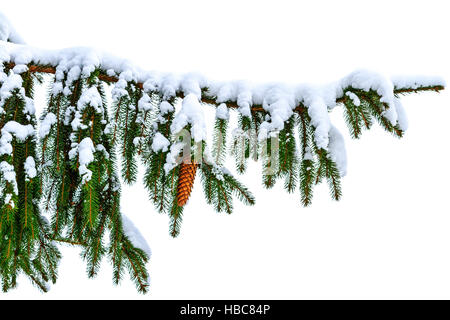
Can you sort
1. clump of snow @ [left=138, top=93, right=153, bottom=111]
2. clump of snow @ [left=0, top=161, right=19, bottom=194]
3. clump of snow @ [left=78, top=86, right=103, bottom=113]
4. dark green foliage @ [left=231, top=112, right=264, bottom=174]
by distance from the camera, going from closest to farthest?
clump of snow @ [left=0, top=161, right=19, bottom=194] → clump of snow @ [left=78, top=86, right=103, bottom=113] → clump of snow @ [left=138, top=93, right=153, bottom=111] → dark green foliage @ [left=231, top=112, right=264, bottom=174]

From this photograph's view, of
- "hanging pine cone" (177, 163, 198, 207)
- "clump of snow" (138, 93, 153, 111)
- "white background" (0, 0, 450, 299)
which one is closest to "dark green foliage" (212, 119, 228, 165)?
"hanging pine cone" (177, 163, 198, 207)

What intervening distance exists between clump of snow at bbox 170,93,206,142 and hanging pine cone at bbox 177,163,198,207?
6.5 inches

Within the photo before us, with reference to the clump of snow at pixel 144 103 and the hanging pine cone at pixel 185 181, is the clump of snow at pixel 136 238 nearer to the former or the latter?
the hanging pine cone at pixel 185 181

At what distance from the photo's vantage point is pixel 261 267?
19234 millimetres

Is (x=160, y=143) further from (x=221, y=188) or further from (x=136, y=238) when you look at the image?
(x=136, y=238)

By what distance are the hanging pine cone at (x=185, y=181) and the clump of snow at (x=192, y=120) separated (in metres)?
0.16

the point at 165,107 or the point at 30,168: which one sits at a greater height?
the point at 165,107

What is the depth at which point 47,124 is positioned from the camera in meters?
1.63

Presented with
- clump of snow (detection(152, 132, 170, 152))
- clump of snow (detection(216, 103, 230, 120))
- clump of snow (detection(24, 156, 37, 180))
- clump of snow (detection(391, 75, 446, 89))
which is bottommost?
clump of snow (detection(24, 156, 37, 180))

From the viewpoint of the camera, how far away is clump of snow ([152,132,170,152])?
1.63 meters

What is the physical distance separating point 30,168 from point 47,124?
21cm

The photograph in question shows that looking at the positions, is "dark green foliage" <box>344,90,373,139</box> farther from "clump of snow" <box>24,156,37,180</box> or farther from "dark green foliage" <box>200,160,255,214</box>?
"clump of snow" <box>24,156,37,180</box>

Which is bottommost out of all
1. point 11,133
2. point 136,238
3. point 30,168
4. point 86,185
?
point 136,238

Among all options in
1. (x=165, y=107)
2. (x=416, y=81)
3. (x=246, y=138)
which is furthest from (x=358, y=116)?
(x=165, y=107)
